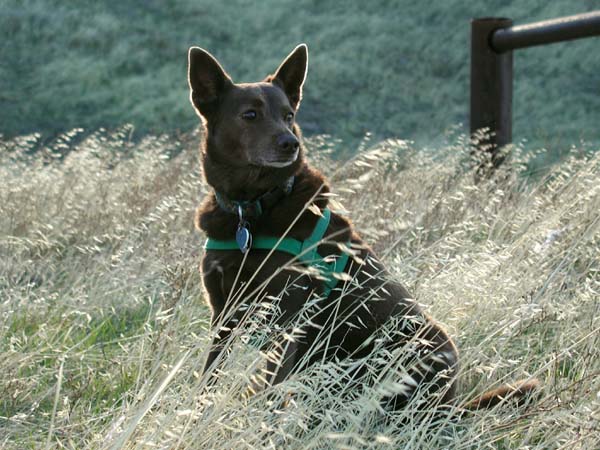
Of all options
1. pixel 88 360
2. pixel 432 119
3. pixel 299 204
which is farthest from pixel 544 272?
pixel 432 119

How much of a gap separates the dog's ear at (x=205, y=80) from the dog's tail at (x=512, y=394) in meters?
1.60

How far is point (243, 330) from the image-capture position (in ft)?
7.66

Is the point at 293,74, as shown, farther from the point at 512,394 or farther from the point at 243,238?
the point at 512,394

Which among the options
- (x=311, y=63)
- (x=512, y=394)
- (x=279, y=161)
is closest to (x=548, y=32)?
(x=279, y=161)

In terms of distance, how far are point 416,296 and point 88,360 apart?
54.7 inches

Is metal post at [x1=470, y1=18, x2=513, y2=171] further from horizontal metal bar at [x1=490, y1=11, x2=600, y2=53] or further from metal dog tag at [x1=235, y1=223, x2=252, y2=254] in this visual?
metal dog tag at [x1=235, y1=223, x2=252, y2=254]

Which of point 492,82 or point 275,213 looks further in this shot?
point 492,82

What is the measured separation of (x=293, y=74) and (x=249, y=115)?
1.13ft

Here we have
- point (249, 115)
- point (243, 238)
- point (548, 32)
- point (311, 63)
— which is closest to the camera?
point (243, 238)

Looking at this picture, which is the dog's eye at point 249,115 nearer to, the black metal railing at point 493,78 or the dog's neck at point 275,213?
the dog's neck at point 275,213

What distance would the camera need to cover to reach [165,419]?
196 cm

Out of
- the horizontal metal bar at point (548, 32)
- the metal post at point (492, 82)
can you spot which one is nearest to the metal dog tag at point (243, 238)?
the horizontal metal bar at point (548, 32)

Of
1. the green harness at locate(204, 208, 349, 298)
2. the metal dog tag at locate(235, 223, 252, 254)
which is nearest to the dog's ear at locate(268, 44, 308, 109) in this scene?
the green harness at locate(204, 208, 349, 298)

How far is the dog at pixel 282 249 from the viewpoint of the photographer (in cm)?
280
